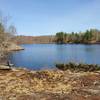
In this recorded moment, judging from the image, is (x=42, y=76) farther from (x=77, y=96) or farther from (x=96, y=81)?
(x=77, y=96)

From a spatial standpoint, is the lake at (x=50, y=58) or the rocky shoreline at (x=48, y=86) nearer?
the rocky shoreline at (x=48, y=86)

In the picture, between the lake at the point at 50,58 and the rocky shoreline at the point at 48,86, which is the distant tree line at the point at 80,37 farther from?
the rocky shoreline at the point at 48,86

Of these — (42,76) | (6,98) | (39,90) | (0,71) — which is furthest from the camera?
(0,71)

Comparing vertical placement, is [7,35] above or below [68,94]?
above

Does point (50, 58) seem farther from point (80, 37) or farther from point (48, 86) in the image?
point (80, 37)

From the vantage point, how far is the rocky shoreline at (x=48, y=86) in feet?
22.6

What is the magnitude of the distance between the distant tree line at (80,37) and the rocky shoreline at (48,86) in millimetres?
114950

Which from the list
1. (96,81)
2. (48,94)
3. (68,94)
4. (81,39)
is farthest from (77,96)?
(81,39)

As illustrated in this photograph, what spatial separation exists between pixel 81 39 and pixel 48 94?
125m

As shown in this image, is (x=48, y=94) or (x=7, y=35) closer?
(x=48, y=94)

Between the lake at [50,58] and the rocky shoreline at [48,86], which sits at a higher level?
the rocky shoreline at [48,86]

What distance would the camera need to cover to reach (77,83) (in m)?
8.55

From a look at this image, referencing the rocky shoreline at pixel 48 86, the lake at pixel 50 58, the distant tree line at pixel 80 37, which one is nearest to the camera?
the rocky shoreline at pixel 48 86

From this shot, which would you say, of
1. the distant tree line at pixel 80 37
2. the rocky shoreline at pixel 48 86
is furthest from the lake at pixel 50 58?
the distant tree line at pixel 80 37
